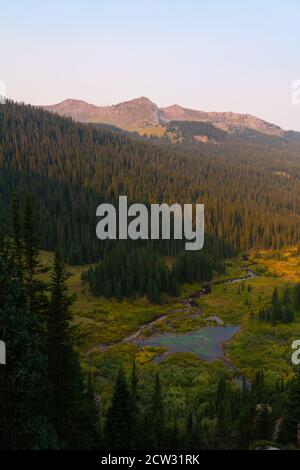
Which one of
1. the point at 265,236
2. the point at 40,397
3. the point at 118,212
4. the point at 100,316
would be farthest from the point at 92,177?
the point at 40,397

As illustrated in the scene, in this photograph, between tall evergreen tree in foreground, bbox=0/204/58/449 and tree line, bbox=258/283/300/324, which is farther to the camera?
tree line, bbox=258/283/300/324

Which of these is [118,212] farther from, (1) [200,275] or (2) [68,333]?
(2) [68,333]

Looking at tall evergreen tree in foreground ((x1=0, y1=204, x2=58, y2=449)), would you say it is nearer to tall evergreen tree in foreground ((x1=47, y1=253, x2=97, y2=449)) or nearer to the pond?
tall evergreen tree in foreground ((x1=47, y1=253, x2=97, y2=449))

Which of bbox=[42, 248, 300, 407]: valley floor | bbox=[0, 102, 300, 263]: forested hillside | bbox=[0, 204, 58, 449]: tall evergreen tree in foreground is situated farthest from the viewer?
bbox=[0, 102, 300, 263]: forested hillside

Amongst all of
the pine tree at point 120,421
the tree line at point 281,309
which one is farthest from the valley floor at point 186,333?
the pine tree at point 120,421

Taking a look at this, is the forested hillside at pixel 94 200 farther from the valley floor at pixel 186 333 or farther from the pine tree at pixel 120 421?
the pine tree at pixel 120 421

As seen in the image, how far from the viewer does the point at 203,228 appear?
15462cm

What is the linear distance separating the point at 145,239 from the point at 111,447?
110m

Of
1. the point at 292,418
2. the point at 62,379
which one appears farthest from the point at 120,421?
the point at 292,418

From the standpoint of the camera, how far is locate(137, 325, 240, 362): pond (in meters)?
66.8

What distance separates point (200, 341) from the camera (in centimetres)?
7206

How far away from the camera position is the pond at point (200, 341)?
66.8 meters

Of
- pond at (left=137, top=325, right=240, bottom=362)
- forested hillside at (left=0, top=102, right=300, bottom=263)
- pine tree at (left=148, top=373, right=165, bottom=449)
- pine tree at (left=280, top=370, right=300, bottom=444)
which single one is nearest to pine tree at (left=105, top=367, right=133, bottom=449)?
pine tree at (left=148, top=373, right=165, bottom=449)

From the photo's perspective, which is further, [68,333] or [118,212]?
[118,212]
